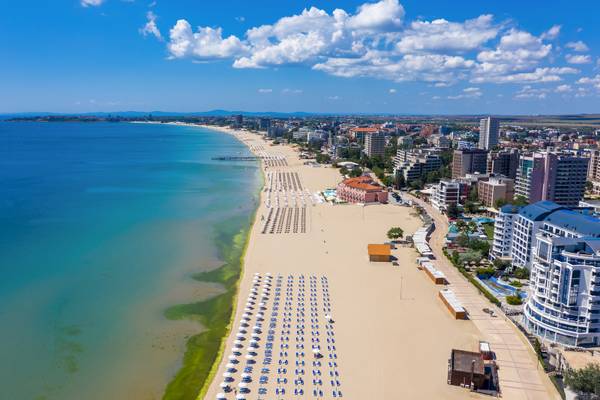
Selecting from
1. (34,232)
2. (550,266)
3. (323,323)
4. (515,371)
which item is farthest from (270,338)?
(34,232)

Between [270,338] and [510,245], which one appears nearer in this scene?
[270,338]


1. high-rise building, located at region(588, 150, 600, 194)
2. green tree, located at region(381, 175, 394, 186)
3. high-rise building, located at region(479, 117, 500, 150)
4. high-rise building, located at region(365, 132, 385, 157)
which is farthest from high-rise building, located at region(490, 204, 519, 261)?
high-rise building, located at region(479, 117, 500, 150)

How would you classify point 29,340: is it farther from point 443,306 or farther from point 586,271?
point 586,271

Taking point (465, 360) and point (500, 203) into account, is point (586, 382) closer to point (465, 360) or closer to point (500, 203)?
point (465, 360)

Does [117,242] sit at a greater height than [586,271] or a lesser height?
lesser

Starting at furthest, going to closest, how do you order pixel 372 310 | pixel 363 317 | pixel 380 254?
pixel 380 254 < pixel 372 310 < pixel 363 317

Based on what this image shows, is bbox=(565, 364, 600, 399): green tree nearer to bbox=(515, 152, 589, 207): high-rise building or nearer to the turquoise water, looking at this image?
the turquoise water

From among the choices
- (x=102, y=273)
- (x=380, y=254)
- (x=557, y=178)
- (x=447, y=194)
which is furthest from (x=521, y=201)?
(x=102, y=273)
